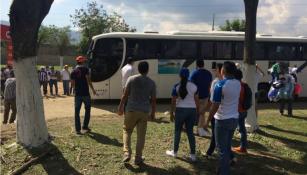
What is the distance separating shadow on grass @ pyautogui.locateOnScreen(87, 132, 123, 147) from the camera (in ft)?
33.5

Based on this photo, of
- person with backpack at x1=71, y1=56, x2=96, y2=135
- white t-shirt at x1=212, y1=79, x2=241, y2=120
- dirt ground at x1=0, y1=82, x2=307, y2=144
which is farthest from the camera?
dirt ground at x1=0, y1=82, x2=307, y2=144

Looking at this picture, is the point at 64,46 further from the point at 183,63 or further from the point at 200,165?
the point at 200,165

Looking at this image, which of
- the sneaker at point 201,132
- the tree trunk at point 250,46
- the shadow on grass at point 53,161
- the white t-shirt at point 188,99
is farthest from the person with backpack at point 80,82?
the tree trunk at point 250,46

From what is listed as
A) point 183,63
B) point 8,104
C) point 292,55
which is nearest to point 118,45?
point 183,63

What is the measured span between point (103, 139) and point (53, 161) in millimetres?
1996

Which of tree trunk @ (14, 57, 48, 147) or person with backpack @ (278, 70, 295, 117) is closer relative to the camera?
tree trunk @ (14, 57, 48, 147)

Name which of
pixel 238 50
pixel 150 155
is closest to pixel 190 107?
pixel 150 155

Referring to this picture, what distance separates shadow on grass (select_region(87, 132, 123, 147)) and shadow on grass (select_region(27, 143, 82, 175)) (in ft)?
4.23

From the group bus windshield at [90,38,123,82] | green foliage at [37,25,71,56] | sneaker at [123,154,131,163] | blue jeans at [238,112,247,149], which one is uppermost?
green foliage at [37,25,71,56]

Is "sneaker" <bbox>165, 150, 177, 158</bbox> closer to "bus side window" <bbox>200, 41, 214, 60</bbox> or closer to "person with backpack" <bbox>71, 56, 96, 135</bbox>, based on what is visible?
"person with backpack" <bbox>71, 56, 96, 135</bbox>

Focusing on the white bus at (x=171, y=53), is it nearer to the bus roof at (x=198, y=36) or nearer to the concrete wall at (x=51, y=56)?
the bus roof at (x=198, y=36)

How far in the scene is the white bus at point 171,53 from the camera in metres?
18.4

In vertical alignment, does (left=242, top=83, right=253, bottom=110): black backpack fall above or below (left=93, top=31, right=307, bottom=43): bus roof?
below

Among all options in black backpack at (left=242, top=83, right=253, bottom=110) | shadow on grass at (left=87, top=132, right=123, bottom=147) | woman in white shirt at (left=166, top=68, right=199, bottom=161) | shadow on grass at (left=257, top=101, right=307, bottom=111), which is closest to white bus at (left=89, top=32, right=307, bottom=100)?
shadow on grass at (left=257, top=101, right=307, bottom=111)
